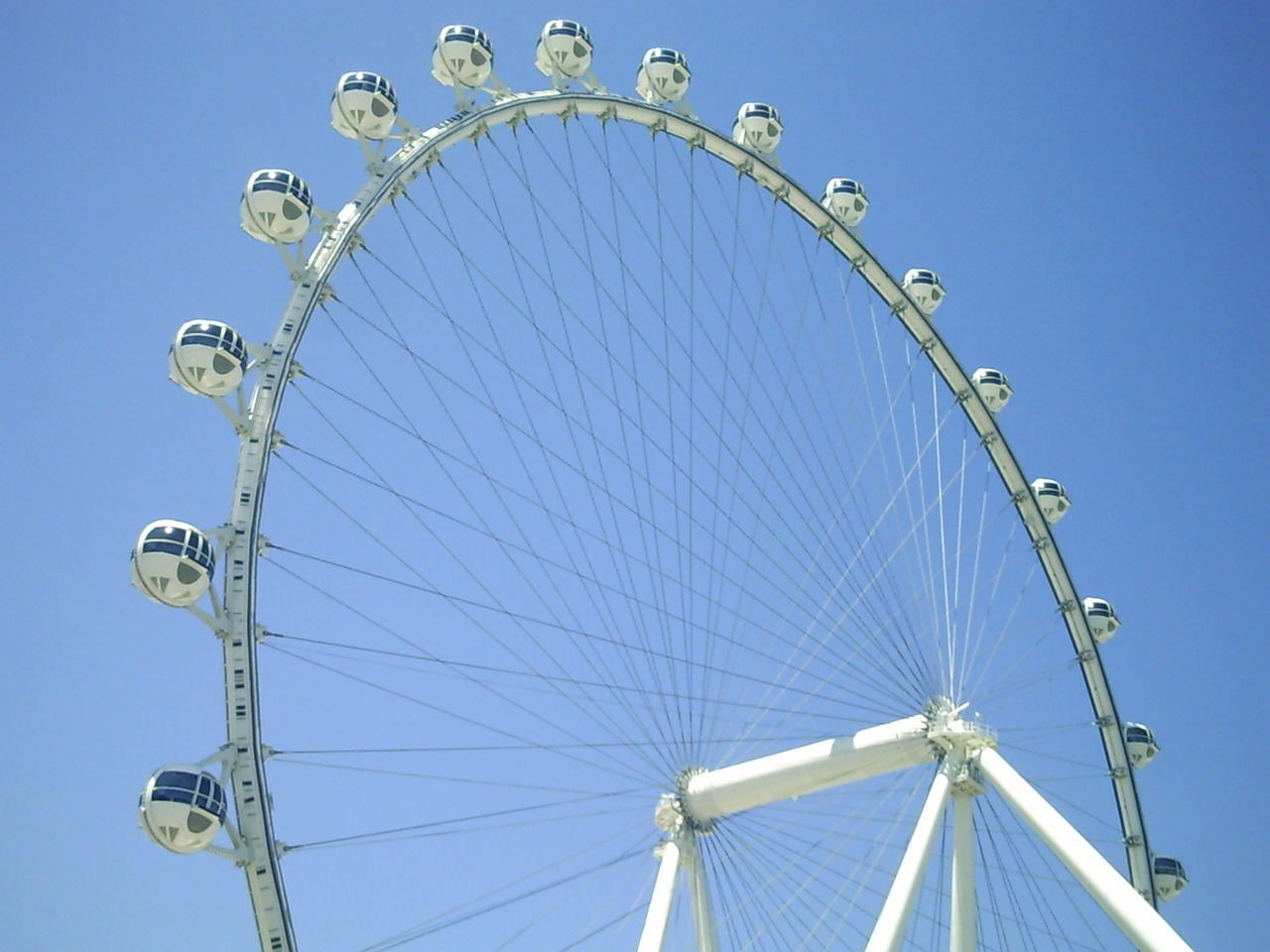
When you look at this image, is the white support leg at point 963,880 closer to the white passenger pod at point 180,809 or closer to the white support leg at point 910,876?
the white support leg at point 910,876

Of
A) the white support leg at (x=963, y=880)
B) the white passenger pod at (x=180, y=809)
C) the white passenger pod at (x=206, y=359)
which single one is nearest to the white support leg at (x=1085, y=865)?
the white support leg at (x=963, y=880)

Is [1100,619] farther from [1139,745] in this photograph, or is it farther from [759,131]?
[759,131]

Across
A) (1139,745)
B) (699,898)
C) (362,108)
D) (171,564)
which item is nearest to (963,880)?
(699,898)

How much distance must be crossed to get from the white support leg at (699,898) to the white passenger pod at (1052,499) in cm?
1131

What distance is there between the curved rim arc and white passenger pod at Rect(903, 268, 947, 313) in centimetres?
53

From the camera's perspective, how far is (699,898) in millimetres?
19672

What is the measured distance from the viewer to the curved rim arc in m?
14.2

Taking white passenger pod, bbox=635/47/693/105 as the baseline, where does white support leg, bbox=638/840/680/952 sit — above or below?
below

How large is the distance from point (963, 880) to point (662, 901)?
4492mm

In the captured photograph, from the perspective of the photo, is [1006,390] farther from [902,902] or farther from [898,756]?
[902,902]

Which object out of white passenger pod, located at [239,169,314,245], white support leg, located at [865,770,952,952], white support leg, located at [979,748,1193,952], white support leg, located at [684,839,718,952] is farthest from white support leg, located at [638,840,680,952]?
white passenger pod, located at [239,169,314,245]

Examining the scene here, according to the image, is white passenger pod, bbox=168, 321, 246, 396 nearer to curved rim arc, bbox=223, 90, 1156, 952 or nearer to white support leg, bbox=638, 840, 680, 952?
curved rim arc, bbox=223, 90, 1156, 952

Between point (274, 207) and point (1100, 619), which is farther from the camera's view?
point (1100, 619)

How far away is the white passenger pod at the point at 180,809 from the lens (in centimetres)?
1334
